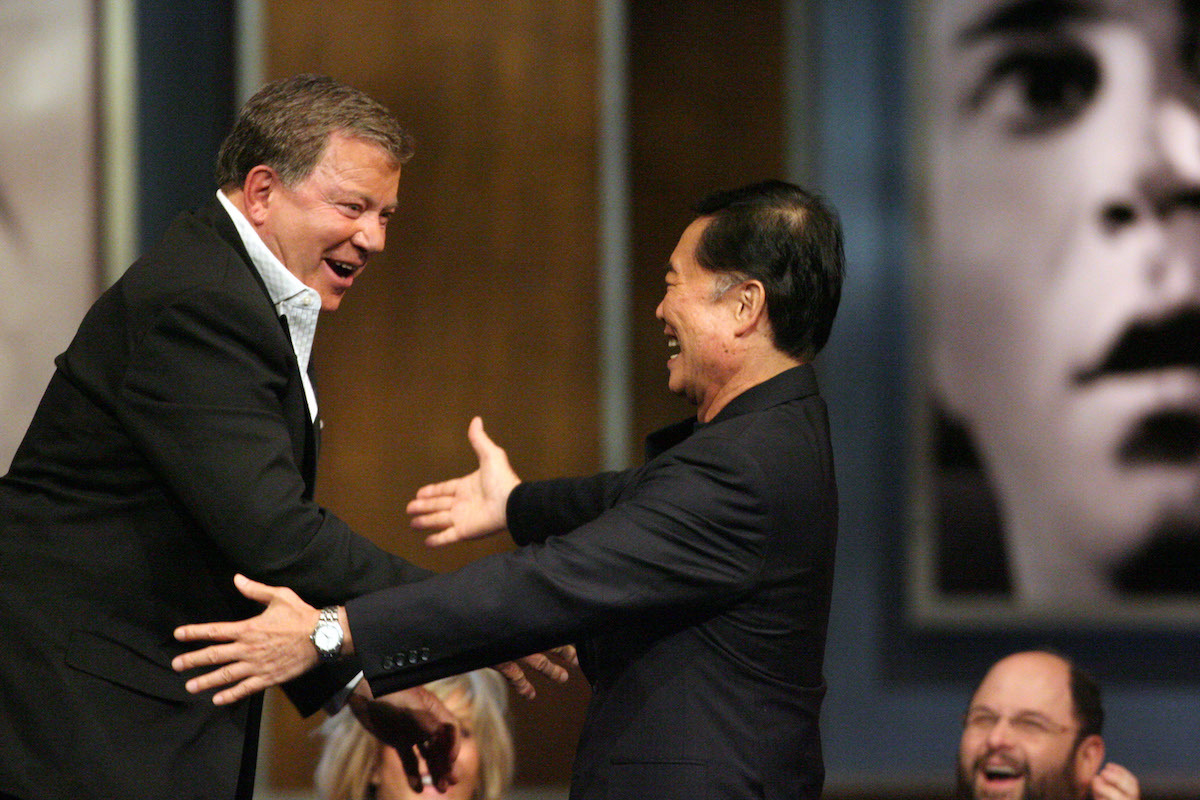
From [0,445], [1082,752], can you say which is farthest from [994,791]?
[0,445]

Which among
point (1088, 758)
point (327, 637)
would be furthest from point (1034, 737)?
point (327, 637)

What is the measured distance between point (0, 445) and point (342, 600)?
1887mm

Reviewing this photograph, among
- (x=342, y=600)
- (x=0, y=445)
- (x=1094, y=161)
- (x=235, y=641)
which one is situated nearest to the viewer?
(x=235, y=641)

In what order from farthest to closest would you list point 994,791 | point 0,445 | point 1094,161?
point 1094,161, point 0,445, point 994,791

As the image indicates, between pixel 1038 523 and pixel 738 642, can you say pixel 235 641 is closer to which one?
pixel 738 642

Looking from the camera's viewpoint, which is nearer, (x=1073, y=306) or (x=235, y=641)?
(x=235, y=641)

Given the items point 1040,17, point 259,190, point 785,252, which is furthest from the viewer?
point 1040,17

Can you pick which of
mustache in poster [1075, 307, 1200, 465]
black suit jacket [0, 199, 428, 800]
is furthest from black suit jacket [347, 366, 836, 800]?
mustache in poster [1075, 307, 1200, 465]

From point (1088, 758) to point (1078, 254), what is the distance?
1.48m

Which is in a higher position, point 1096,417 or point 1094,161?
point 1094,161

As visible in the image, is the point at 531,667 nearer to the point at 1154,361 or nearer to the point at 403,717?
the point at 403,717

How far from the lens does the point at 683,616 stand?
1741 mm

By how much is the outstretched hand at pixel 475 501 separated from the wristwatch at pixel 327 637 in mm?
530

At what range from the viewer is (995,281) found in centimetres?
366
